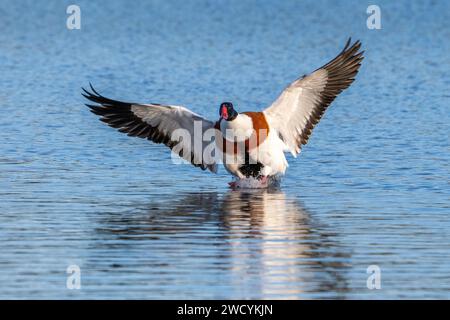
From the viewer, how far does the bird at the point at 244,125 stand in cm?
1566

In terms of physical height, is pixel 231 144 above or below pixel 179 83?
below

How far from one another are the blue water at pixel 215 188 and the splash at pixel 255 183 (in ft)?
0.66

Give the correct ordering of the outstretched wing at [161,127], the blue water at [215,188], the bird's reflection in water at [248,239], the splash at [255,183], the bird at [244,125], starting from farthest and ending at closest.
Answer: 1. the outstretched wing at [161,127]
2. the splash at [255,183]
3. the bird at [244,125]
4. the blue water at [215,188]
5. the bird's reflection in water at [248,239]

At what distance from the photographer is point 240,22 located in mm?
40500

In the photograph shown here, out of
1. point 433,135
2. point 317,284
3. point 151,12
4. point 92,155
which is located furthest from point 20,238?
point 151,12

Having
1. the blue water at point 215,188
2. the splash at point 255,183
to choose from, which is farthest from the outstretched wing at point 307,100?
the splash at point 255,183

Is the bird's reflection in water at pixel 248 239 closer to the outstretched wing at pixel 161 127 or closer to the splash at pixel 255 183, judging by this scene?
the splash at pixel 255 183

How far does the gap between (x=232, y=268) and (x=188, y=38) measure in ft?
81.7

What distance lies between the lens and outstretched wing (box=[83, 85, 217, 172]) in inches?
632

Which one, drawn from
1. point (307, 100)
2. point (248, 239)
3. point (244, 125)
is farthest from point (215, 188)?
point (248, 239)

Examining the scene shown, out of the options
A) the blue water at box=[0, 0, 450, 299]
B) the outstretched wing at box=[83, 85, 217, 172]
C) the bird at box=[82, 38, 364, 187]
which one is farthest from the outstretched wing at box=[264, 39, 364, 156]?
the outstretched wing at box=[83, 85, 217, 172]

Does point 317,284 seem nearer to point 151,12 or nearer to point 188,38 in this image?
point 188,38

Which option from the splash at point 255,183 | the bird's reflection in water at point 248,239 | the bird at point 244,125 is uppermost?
the bird at point 244,125

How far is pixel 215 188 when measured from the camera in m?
15.7
